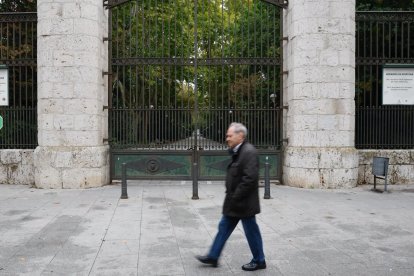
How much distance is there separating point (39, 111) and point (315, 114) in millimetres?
7008

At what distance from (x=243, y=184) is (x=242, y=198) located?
0.17m

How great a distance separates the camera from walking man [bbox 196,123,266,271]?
4.62m

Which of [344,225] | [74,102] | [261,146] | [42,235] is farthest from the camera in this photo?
[261,146]

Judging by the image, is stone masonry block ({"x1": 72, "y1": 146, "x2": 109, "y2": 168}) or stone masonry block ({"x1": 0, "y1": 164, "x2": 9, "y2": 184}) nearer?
stone masonry block ({"x1": 72, "y1": 146, "x2": 109, "y2": 168})

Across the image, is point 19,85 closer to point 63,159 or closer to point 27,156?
point 27,156

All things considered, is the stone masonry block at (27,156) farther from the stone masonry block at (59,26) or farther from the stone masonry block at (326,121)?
the stone masonry block at (326,121)

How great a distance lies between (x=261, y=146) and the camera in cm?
1198

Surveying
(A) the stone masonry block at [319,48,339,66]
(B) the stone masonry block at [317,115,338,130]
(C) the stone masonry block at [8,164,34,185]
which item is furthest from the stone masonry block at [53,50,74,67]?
(B) the stone masonry block at [317,115,338,130]

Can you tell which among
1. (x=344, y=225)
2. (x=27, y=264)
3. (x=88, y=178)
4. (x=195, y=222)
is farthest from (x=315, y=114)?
(x=27, y=264)

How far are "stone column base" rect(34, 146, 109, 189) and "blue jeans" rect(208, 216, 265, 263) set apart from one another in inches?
275

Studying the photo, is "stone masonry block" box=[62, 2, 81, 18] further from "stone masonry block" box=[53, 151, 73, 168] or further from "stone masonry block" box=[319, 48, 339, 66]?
"stone masonry block" box=[319, 48, 339, 66]

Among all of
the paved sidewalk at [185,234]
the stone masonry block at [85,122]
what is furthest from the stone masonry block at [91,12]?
the paved sidewalk at [185,234]

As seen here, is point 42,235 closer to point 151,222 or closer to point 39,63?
point 151,222

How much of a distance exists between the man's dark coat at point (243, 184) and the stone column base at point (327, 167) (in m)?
6.65
